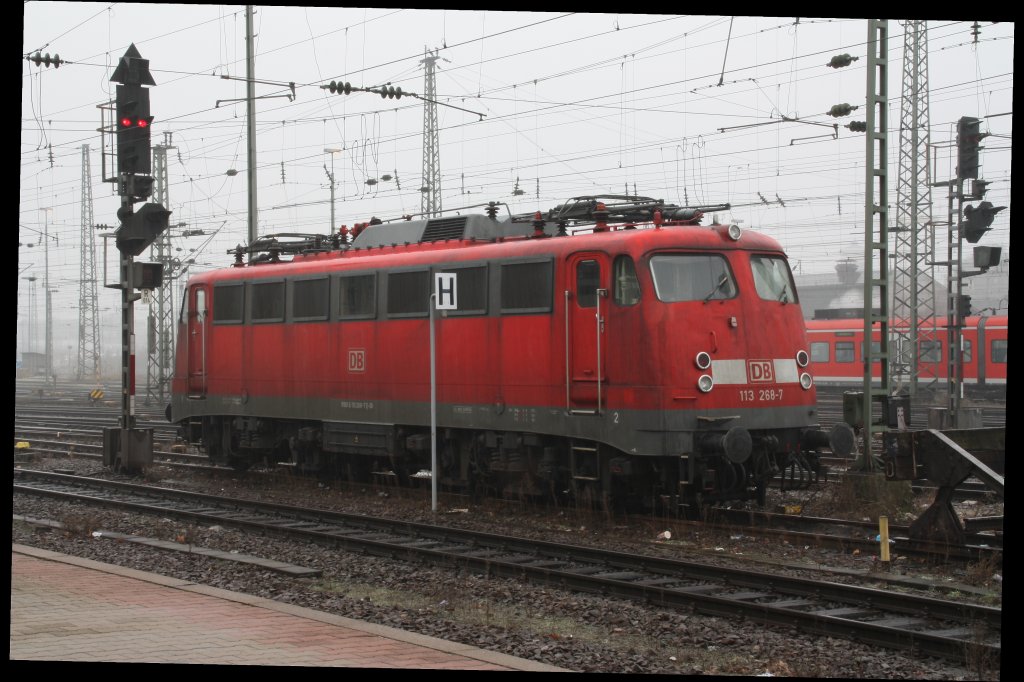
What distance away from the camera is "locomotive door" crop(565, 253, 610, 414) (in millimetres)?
14680

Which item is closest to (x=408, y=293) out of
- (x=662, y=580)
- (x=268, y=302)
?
(x=268, y=302)

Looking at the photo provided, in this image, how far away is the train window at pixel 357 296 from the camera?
59.9 feet

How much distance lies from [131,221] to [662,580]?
12.5m

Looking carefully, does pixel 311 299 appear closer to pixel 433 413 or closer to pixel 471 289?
pixel 471 289

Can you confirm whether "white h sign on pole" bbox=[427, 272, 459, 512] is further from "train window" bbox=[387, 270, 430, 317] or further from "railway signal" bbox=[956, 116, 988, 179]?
"railway signal" bbox=[956, 116, 988, 179]

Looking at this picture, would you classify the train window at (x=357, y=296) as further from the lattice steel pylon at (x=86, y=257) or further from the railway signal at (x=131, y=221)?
the lattice steel pylon at (x=86, y=257)

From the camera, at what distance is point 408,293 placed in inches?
691

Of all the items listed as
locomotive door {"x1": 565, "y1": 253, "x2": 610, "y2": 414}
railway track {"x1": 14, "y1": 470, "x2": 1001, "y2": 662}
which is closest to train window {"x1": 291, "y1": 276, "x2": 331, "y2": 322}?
railway track {"x1": 14, "y1": 470, "x2": 1001, "y2": 662}

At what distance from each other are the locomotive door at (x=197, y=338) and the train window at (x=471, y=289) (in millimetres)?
7025

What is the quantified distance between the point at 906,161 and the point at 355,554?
24.4 meters

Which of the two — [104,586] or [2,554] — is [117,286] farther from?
[2,554]

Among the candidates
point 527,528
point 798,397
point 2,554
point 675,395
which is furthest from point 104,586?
point 798,397

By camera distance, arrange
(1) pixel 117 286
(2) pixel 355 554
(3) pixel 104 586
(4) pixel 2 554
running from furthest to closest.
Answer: (1) pixel 117 286 → (2) pixel 355 554 → (3) pixel 104 586 → (4) pixel 2 554

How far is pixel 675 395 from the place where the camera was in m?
14.1
